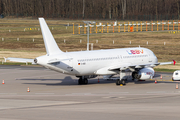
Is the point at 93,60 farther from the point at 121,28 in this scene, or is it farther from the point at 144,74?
the point at 121,28

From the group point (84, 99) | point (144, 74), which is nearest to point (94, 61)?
point (144, 74)

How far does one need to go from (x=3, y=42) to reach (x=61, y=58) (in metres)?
75.2

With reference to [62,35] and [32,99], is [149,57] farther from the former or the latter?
[62,35]

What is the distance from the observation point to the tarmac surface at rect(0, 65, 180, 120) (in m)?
29.2

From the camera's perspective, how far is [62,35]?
418 feet

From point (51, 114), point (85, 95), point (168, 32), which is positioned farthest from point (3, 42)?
point (51, 114)

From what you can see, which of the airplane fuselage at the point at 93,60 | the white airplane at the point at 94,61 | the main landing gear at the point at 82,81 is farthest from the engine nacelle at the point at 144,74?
the main landing gear at the point at 82,81

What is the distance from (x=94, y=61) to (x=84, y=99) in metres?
10.6

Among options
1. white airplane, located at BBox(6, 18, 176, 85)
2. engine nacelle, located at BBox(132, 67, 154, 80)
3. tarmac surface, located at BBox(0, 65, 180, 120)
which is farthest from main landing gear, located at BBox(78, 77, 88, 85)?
engine nacelle, located at BBox(132, 67, 154, 80)

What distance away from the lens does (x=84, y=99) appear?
1506 inches

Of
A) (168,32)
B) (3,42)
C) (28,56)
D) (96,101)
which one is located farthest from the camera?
(168,32)

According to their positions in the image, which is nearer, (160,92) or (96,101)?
(96,101)

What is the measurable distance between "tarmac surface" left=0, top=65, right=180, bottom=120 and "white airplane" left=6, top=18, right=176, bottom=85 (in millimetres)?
1970

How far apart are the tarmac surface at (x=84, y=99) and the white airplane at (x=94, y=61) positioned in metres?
1.97
